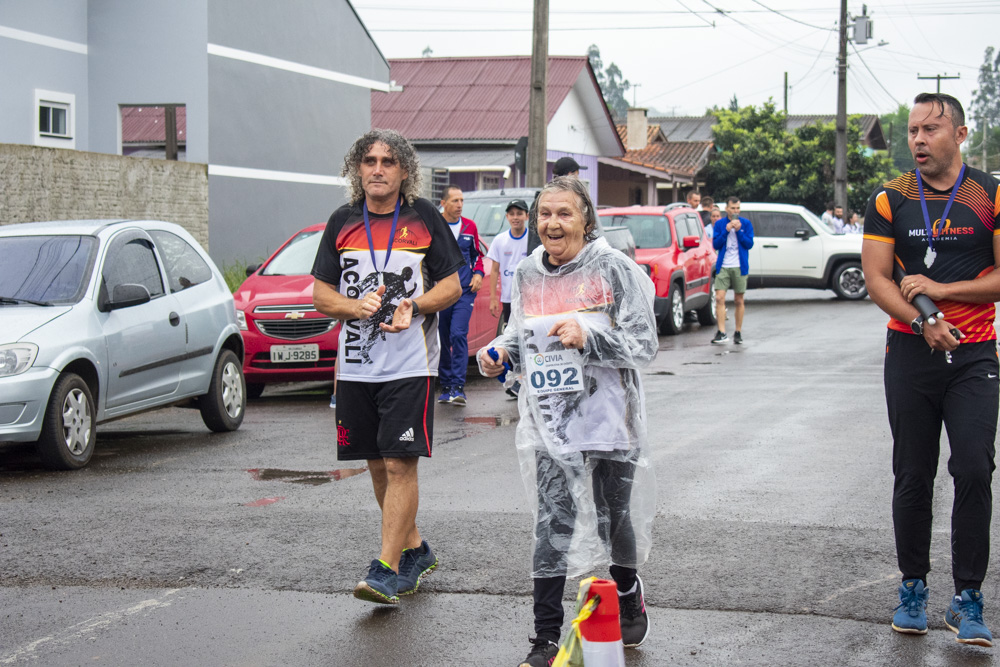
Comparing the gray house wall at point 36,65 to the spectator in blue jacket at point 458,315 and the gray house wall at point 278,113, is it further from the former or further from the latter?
the spectator in blue jacket at point 458,315

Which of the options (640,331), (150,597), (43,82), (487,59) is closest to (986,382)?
(640,331)

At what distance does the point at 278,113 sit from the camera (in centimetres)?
2330

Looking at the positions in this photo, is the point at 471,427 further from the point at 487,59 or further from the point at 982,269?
the point at 487,59

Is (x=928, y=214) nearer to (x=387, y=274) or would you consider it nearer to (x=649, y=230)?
(x=387, y=274)

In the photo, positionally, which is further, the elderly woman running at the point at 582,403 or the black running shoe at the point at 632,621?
the black running shoe at the point at 632,621

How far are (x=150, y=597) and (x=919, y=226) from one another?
139 inches

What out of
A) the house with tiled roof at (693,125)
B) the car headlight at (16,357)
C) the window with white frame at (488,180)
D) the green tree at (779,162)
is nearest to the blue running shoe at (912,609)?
the car headlight at (16,357)

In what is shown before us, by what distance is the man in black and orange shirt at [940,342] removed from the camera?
4.57 m

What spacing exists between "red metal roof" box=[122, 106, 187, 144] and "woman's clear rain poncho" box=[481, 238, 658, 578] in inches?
1123

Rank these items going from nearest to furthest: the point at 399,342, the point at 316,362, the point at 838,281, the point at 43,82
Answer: the point at 399,342 → the point at 316,362 → the point at 43,82 → the point at 838,281

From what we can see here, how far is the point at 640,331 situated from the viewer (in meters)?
4.40

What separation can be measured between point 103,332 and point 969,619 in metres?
6.28

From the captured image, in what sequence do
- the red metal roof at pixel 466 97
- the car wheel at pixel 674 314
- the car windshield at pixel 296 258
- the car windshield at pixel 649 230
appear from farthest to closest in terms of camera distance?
the red metal roof at pixel 466 97 → the car windshield at pixel 649 230 → the car wheel at pixel 674 314 → the car windshield at pixel 296 258

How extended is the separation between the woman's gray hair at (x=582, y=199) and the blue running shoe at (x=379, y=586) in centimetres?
161
